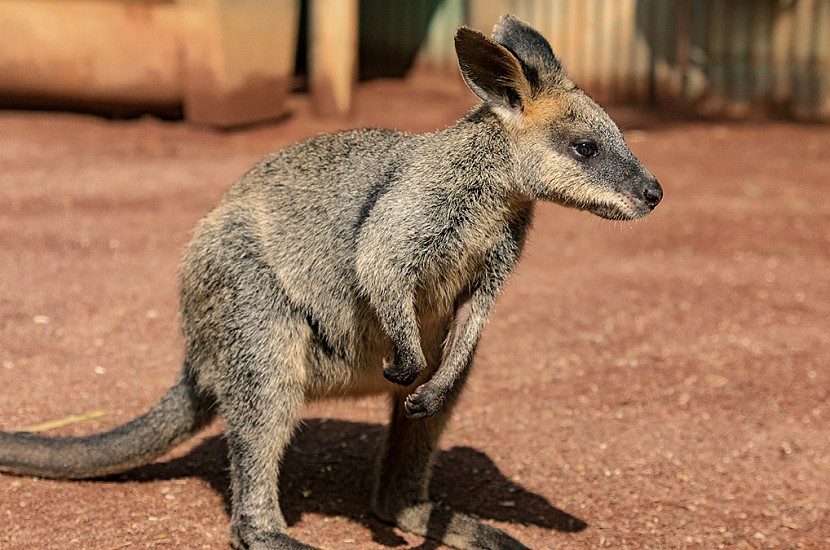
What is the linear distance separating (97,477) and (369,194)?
5.58 ft

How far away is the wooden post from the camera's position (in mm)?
11344

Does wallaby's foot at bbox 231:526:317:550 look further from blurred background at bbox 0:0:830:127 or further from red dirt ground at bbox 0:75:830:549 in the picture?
blurred background at bbox 0:0:830:127

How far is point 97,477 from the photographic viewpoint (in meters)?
4.75

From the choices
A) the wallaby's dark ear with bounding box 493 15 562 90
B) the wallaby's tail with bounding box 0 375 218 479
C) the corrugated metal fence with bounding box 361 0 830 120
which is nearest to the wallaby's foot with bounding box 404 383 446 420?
the wallaby's tail with bounding box 0 375 218 479

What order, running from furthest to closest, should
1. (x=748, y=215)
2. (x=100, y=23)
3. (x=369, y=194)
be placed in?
1. (x=100, y=23)
2. (x=748, y=215)
3. (x=369, y=194)

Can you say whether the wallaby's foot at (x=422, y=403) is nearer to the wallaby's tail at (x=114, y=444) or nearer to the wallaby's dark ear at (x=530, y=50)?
the wallaby's tail at (x=114, y=444)

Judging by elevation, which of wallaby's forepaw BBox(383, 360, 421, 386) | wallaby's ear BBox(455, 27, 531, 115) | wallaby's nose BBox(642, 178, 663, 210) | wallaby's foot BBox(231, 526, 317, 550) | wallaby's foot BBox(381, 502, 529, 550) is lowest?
wallaby's foot BBox(381, 502, 529, 550)

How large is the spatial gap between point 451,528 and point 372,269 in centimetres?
118

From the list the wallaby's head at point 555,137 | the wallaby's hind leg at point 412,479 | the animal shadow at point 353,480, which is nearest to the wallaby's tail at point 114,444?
the animal shadow at point 353,480

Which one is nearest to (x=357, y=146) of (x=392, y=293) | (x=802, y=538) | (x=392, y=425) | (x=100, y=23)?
(x=392, y=293)

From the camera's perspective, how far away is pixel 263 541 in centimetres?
422

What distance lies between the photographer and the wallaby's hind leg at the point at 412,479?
4664 mm

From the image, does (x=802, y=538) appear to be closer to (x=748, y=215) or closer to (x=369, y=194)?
(x=369, y=194)

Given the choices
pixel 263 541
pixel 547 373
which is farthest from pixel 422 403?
pixel 547 373
